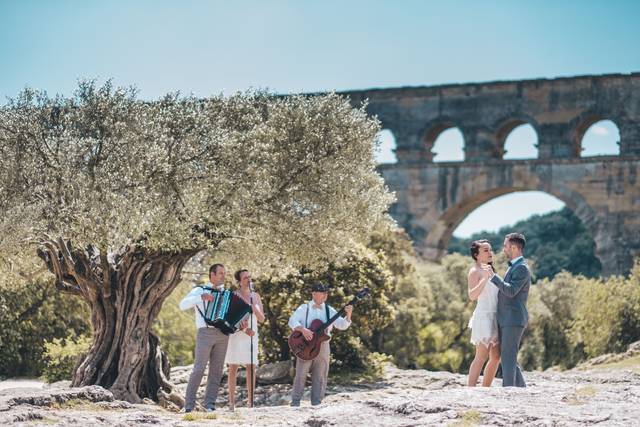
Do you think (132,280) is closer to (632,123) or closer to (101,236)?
(101,236)

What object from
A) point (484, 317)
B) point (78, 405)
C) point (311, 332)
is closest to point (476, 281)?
point (484, 317)

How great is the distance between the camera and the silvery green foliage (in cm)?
1945

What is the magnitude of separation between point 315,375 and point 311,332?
26.2 inches

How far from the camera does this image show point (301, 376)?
1608 centimetres

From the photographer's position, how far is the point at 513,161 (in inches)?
1859

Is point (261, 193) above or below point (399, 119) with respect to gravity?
below

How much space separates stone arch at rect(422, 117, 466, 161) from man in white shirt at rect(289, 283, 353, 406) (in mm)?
32584

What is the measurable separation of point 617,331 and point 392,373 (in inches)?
326

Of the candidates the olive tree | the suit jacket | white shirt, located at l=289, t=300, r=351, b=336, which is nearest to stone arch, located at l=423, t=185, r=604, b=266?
the olive tree

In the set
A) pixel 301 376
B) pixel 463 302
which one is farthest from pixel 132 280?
pixel 463 302

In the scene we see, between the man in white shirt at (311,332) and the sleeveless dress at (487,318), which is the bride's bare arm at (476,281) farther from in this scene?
the man in white shirt at (311,332)

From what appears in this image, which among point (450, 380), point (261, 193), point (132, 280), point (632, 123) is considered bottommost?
point (450, 380)

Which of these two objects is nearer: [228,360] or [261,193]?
[228,360]

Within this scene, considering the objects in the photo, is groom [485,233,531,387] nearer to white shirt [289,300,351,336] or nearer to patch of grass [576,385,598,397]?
patch of grass [576,385,598,397]
